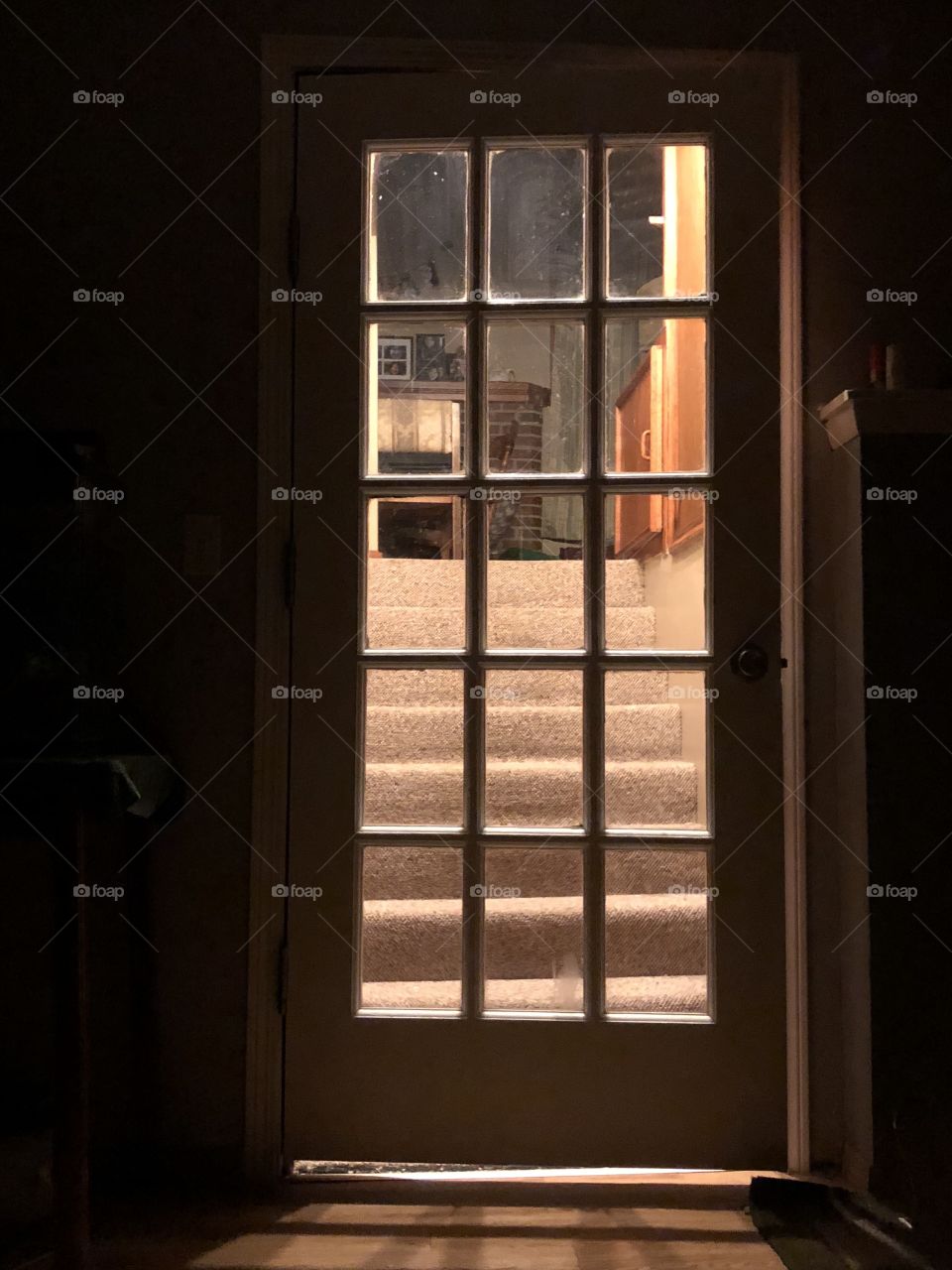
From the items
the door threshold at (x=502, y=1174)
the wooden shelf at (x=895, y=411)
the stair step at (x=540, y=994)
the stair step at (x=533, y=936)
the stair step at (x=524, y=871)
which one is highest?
the wooden shelf at (x=895, y=411)

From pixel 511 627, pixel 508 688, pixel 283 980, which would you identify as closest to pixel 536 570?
pixel 511 627

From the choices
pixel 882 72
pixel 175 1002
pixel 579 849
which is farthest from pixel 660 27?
pixel 175 1002

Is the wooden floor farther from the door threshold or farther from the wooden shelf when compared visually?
the wooden shelf

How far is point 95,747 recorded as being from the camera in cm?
161

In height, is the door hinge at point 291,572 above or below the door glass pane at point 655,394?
below

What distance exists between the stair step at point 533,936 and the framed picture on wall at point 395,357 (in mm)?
983

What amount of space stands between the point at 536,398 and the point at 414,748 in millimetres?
691

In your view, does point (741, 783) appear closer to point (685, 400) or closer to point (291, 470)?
point (685, 400)

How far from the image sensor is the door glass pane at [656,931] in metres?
1.68

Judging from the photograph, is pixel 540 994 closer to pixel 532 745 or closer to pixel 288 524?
pixel 532 745

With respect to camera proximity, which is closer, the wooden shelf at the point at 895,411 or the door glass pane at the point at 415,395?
the wooden shelf at the point at 895,411

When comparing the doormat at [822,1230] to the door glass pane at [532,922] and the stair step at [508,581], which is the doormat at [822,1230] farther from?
the stair step at [508,581]

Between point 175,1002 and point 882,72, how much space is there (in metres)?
2.15

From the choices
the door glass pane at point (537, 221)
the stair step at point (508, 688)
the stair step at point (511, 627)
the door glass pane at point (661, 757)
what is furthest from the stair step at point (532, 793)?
the door glass pane at point (537, 221)
